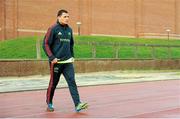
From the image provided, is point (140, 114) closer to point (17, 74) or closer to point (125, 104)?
point (125, 104)

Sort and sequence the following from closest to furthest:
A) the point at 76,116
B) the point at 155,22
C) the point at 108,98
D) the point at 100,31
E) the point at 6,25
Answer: the point at 76,116
the point at 108,98
the point at 6,25
the point at 100,31
the point at 155,22

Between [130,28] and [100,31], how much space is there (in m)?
4.81

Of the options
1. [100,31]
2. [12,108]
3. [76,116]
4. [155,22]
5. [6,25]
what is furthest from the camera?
[155,22]

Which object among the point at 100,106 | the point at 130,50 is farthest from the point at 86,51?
the point at 100,106

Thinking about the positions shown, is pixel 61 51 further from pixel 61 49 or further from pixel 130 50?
pixel 130 50

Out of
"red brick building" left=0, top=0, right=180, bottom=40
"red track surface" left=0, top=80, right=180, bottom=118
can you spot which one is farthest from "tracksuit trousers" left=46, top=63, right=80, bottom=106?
"red brick building" left=0, top=0, right=180, bottom=40

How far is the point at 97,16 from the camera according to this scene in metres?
56.3

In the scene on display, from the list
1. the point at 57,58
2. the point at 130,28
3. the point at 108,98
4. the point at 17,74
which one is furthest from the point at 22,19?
the point at 57,58

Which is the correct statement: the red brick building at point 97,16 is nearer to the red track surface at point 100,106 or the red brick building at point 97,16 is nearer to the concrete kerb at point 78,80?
the concrete kerb at point 78,80

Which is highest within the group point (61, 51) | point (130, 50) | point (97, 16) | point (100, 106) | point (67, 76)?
point (97, 16)

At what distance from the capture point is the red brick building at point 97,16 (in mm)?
49844

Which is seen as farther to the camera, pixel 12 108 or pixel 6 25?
pixel 6 25

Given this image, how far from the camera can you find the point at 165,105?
1200 centimetres

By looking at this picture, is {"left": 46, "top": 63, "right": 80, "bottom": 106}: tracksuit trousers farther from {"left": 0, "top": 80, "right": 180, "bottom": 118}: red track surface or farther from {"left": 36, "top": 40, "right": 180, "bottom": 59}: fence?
{"left": 36, "top": 40, "right": 180, "bottom": 59}: fence
